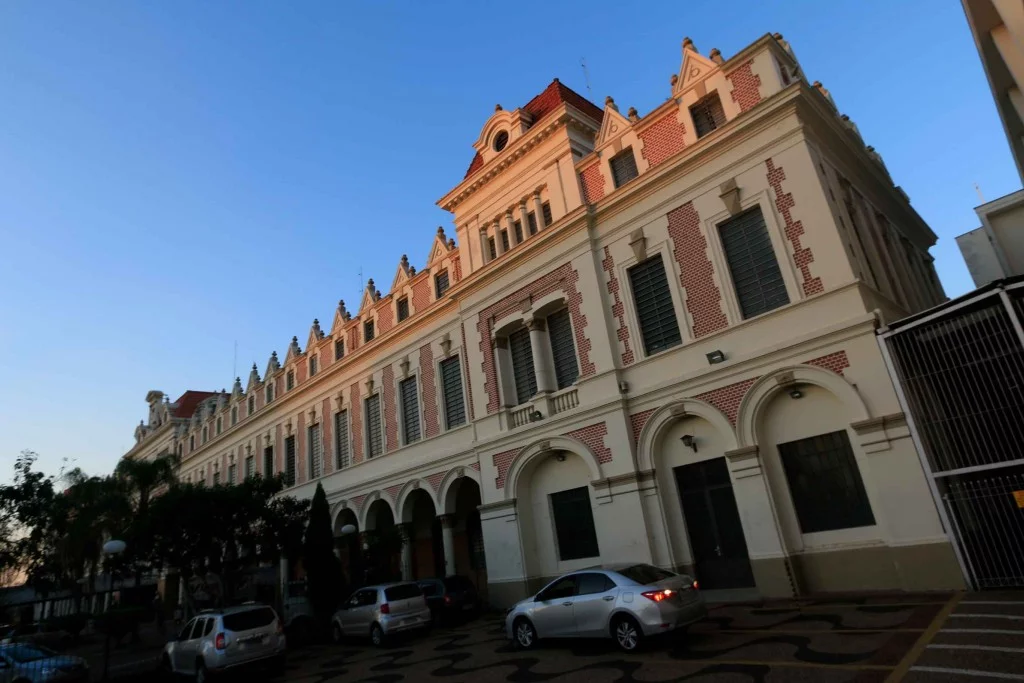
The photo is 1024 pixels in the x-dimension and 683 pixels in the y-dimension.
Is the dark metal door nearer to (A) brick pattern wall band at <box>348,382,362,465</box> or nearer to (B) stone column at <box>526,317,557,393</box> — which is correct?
(B) stone column at <box>526,317,557,393</box>

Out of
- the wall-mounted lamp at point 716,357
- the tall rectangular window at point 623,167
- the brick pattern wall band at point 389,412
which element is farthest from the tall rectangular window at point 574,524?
the tall rectangular window at point 623,167

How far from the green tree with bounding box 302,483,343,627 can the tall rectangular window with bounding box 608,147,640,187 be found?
16557 millimetres

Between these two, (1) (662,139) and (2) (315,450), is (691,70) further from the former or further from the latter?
(2) (315,450)

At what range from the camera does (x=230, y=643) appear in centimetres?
1322

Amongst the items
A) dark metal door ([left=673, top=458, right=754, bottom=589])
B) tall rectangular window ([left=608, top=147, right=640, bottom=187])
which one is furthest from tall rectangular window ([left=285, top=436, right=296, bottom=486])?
tall rectangular window ([left=608, top=147, right=640, bottom=187])

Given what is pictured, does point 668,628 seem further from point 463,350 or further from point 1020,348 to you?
point 463,350

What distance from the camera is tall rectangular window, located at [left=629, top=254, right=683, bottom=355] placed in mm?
16719

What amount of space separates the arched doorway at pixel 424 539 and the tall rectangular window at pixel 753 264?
15.6m

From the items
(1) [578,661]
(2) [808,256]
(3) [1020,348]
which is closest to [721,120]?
(2) [808,256]

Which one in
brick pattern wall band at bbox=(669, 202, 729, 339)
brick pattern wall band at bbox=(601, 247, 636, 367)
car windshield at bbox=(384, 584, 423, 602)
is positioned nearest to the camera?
brick pattern wall band at bbox=(669, 202, 729, 339)

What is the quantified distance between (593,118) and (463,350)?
31.8 ft

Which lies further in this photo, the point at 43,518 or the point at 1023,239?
the point at 43,518

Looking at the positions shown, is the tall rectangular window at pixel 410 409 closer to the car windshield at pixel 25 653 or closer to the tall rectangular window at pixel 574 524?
the tall rectangular window at pixel 574 524

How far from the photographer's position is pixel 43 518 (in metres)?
31.6
